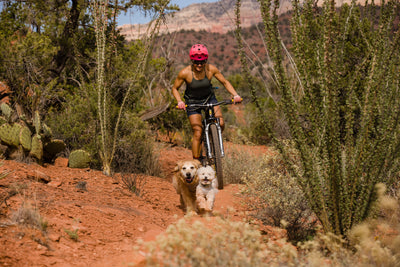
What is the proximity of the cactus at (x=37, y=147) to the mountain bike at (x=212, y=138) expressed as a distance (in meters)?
2.40

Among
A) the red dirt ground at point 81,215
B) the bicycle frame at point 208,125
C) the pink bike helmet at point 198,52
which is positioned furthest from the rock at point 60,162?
the pink bike helmet at point 198,52

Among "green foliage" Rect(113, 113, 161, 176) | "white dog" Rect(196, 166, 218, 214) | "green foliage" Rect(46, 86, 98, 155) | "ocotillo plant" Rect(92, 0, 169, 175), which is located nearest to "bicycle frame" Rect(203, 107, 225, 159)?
"white dog" Rect(196, 166, 218, 214)

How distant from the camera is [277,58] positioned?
332 cm

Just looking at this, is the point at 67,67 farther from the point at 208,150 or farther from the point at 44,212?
the point at 44,212

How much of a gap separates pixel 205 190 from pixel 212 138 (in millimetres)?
1176

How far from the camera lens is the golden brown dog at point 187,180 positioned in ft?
15.3

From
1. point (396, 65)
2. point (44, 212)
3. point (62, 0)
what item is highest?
point (62, 0)

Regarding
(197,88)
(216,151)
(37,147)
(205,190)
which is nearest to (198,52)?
(197,88)

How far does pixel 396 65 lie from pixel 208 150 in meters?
2.78

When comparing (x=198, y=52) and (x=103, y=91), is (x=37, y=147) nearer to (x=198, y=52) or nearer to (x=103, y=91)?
(x=103, y=91)

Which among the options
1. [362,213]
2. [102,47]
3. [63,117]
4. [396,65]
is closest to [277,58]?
[396,65]

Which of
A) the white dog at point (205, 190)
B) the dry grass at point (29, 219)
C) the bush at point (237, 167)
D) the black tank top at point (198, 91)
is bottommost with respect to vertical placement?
the bush at point (237, 167)

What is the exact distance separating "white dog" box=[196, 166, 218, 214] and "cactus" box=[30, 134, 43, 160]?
9.16ft

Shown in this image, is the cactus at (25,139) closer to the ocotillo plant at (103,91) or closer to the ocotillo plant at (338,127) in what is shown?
the ocotillo plant at (103,91)
